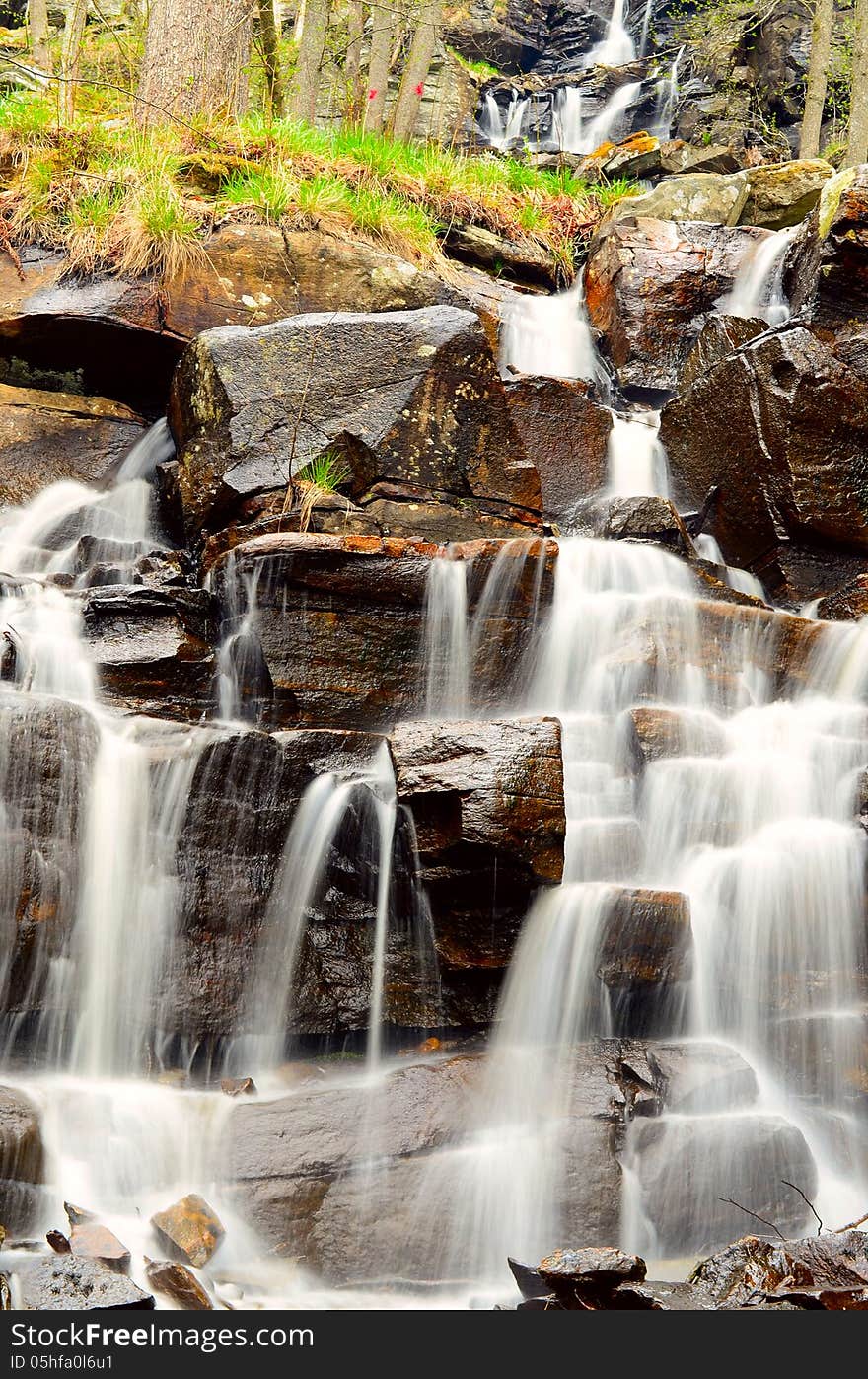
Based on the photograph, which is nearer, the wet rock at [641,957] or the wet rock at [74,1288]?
the wet rock at [74,1288]

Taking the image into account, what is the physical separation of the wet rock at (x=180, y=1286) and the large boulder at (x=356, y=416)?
16.5ft

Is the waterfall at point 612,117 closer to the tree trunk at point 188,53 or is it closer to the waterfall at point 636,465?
the tree trunk at point 188,53

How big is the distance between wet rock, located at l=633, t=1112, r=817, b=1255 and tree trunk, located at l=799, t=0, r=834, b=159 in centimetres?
1585

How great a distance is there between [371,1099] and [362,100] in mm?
17348

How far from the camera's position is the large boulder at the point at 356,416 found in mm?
7613

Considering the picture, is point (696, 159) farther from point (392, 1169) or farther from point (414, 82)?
point (392, 1169)

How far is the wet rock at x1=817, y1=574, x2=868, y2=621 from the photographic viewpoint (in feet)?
24.6

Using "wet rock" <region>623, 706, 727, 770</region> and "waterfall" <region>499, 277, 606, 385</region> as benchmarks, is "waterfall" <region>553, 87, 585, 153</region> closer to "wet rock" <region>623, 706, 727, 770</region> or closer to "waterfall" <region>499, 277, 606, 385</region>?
"waterfall" <region>499, 277, 606, 385</region>

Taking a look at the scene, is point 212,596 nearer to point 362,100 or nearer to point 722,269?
point 722,269

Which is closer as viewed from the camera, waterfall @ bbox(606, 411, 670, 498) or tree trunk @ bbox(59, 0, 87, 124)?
waterfall @ bbox(606, 411, 670, 498)

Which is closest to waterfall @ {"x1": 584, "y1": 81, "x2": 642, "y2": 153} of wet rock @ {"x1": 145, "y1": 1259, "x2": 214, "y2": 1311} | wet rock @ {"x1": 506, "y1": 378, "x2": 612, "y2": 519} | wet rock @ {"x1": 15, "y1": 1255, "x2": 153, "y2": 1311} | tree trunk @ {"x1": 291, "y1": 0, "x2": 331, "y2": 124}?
tree trunk @ {"x1": 291, "y1": 0, "x2": 331, "y2": 124}

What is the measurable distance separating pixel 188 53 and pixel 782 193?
693cm

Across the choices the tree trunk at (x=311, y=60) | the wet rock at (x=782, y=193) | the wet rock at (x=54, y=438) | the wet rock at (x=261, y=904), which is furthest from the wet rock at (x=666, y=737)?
the tree trunk at (x=311, y=60)

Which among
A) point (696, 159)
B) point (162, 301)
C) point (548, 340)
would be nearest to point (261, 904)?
point (162, 301)
